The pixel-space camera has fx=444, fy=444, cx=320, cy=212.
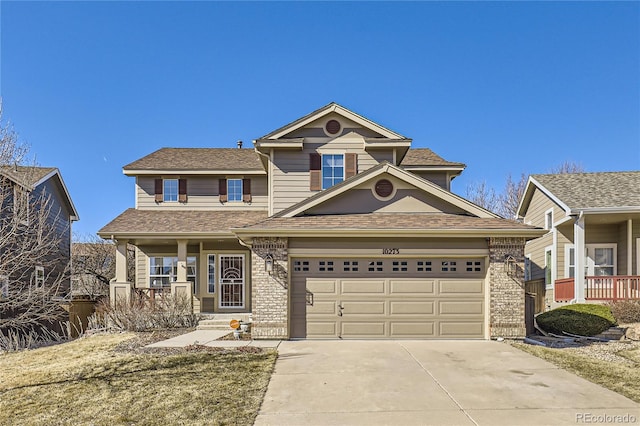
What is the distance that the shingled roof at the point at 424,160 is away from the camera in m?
17.6

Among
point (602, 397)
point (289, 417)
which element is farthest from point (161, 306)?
point (602, 397)

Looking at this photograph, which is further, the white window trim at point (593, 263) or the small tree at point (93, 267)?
the small tree at point (93, 267)

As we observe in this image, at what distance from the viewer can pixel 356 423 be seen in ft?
19.4

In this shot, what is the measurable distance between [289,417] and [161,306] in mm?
9826

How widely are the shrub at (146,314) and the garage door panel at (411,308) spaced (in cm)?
680

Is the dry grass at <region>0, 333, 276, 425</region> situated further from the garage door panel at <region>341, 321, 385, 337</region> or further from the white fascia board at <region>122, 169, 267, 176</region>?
the white fascia board at <region>122, 169, 267, 176</region>

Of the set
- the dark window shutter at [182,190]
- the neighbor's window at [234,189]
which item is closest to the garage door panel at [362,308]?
the neighbor's window at [234,189]

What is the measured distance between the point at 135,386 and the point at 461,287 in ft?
27.2

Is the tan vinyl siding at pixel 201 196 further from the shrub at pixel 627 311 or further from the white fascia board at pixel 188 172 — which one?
the shrub at pixel 627 311

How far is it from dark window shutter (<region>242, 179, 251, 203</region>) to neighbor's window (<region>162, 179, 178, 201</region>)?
270 cm

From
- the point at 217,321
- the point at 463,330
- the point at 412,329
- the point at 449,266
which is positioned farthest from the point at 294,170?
the point at 463,330

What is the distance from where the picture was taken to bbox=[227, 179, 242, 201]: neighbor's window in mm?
18031

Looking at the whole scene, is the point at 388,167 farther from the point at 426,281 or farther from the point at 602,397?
the point at 602,397

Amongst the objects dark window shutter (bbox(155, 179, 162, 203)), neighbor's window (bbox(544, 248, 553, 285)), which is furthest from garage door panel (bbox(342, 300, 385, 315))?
neighbor's window (bbox(544, 248, 553, 285))
